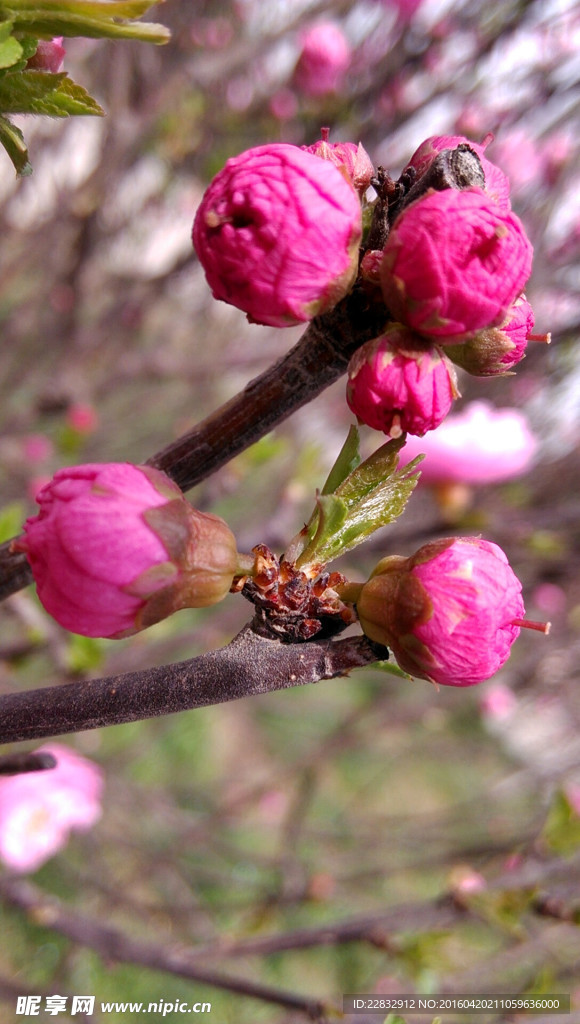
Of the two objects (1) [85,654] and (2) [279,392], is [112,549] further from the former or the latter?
(1) [85,654]

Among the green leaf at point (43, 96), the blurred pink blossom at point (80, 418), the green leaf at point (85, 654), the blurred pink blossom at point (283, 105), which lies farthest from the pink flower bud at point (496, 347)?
the blurred pink blossom at point (283, 105)

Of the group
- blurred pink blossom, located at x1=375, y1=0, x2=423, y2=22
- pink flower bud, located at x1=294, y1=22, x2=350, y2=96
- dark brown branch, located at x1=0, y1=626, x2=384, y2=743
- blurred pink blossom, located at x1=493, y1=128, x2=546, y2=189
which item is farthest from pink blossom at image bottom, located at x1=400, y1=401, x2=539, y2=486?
blurred pink blossom, located at x1=375, y1=0, x2=423, y2=22

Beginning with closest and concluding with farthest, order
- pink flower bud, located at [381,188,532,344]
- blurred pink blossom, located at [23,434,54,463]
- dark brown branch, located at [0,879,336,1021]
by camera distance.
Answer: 1. pink flower bud, located at [381,188,532,344]
2. dark brown branch, located at [0,879,336,1021]
3. blurred pink blossom, located at [23,434,54,463]

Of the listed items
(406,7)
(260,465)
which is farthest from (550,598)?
(406,7)

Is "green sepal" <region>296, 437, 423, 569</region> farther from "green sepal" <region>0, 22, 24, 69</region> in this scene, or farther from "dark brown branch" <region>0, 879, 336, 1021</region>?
"dark brown branch" <region>0, 879, 336, 1021</region>

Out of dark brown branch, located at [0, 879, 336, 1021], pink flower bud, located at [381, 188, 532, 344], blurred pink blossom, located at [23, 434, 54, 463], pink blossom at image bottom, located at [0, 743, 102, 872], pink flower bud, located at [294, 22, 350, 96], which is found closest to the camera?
pink flower bud, located at [381, 188, 532, 344]

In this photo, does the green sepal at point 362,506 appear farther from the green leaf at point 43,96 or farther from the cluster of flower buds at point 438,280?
the green leaf at point 43,96

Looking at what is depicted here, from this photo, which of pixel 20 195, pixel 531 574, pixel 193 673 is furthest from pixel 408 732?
pixel 193 673
